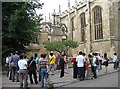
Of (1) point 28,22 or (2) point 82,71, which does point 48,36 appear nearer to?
(1) point 28,22

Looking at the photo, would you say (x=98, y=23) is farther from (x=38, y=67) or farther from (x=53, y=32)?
(x=38, y=67)

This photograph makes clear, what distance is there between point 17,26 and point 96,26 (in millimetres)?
31944

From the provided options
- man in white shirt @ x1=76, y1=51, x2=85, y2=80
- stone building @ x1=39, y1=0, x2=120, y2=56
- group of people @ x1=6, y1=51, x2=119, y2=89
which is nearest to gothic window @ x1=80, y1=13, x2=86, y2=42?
stone building @ x1=39, y1=0, x2=120, y2=56

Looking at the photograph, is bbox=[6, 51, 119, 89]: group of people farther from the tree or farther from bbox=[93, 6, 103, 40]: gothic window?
bbox=[93, 6, 103, 40]: gothic window

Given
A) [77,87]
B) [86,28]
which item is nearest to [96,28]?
[86,28]

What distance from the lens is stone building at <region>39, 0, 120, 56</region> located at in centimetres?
4869

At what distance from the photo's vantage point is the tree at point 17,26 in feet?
73.6

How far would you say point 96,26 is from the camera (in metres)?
53.0

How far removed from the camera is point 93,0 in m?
54.4

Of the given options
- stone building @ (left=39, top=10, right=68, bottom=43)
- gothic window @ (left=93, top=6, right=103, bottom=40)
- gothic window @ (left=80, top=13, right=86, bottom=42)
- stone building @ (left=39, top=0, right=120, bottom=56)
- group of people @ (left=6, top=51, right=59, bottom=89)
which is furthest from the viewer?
gothic window @ (left=80, top=13, right=86, bottom=42)

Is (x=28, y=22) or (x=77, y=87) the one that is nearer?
(x=77, y=87)

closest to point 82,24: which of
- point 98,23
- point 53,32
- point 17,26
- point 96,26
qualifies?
point 53,32

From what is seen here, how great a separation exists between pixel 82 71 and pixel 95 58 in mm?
1952

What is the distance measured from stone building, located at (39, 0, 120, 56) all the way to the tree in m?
25.2
